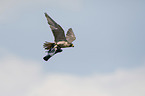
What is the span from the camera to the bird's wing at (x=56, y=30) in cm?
2047

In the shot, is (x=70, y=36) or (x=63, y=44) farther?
(x=70, y=36)

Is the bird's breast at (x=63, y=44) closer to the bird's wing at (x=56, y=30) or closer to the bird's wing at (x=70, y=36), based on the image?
the bird's wing at (x=56, y=30)

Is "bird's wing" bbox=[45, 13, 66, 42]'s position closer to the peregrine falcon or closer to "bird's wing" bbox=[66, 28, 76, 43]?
the peregrine falcon

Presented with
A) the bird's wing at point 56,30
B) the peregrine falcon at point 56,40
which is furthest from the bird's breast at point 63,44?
the bird's wing at point 56,30

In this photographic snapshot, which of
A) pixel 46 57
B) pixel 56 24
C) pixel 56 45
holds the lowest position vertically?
pixel 46 57

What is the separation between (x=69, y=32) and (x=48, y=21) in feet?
8.85

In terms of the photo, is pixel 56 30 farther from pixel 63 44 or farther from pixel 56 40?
pixel 63 44

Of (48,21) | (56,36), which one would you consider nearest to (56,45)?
(56,36)

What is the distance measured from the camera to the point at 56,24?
2056cm

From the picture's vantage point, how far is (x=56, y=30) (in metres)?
20.6

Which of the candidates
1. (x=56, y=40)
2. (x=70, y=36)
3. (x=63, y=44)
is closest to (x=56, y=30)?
(x=56, y=40)

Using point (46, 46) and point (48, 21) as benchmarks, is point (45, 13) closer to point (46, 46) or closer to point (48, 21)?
point (48, 21)

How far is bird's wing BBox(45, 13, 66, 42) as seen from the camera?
20.5 meters

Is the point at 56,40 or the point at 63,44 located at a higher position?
the point at 56,40
